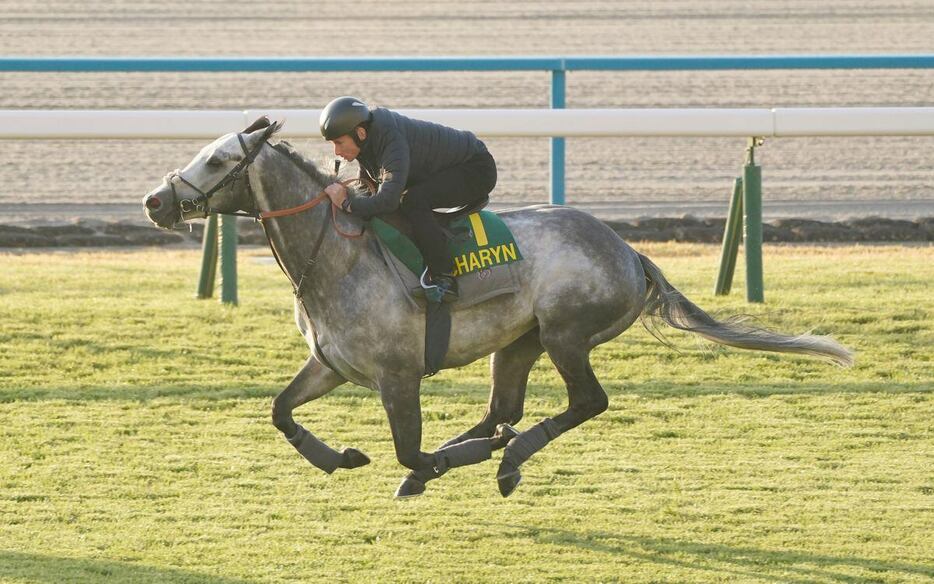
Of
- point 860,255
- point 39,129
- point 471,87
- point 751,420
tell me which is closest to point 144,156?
point 471,87

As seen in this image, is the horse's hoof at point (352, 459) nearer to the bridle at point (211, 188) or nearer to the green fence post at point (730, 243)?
the bridle at point (211, 188)

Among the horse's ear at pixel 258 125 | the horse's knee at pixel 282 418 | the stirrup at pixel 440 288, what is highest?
the horse's ear at pixel 258 125

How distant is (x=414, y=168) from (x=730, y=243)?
4.25 m

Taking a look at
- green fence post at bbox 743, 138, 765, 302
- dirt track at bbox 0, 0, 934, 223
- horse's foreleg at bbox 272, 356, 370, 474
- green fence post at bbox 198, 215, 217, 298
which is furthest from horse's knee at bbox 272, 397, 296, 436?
dirt track at bbox 0, 0, 934, 223

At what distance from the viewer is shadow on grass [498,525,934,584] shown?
550 cm

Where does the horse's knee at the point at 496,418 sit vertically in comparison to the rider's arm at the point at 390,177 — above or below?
below

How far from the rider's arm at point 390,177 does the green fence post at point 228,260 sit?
381 cm

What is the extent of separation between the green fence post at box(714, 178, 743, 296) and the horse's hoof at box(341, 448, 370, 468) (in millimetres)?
4226

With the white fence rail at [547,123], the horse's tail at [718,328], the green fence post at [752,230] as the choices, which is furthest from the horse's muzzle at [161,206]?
the green fence post at [752,230]

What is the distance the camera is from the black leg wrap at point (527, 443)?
6082mm

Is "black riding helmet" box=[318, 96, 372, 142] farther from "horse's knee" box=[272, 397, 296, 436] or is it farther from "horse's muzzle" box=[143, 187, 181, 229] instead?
"horse's knee" box=[272, 397, 296, 436]

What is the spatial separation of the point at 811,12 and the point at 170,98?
36.7 ft

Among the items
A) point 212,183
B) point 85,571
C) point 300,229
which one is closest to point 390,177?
point 300,229

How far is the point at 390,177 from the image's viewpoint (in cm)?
579
